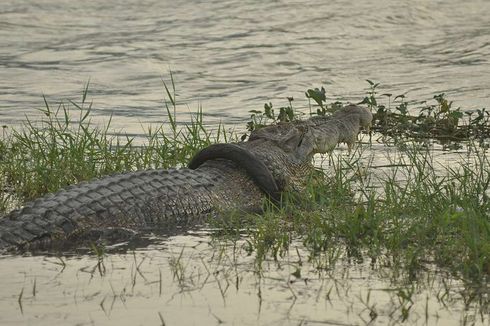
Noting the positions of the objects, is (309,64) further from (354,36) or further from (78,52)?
(78,52)

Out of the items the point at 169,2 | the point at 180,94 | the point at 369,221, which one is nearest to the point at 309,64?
the point at 180,94

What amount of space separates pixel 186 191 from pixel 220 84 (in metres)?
6.91

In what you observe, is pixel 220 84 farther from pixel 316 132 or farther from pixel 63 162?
pixel 63 162

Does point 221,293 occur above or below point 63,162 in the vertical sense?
below

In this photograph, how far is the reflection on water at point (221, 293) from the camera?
4.37 metres

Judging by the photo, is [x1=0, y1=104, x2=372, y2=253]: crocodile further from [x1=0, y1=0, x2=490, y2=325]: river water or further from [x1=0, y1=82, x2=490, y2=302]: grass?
[x1=0, y1=0, x2=490, y2=325]: river water

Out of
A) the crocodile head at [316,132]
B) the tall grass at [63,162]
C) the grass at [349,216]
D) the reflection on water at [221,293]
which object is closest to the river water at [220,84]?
the reflection on water at [221,293]

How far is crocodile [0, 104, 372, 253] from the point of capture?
19.4ft

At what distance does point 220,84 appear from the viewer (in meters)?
13.6

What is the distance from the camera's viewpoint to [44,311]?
14.5 ft

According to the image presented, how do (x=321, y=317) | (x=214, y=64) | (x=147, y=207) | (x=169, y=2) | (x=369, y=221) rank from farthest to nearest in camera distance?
(x=169, y=2) → (x=214, y=64) → (x=147, y=207) → (x=369, y=221) → (x=321, y=317)

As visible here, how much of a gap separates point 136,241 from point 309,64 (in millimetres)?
9458

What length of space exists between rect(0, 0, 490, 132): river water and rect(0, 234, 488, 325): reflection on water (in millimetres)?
5509

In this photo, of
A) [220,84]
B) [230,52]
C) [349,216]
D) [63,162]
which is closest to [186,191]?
[63,162]
